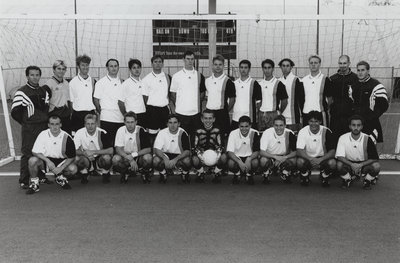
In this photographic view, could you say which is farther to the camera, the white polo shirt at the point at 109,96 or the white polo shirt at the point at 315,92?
the white polo shirt at the point at 109,96

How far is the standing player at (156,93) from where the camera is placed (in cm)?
609

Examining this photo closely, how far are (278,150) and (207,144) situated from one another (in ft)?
2.81

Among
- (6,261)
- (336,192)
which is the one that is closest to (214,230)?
(6,261)

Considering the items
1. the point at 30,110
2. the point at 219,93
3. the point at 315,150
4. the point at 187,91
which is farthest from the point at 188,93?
the point at 30,110

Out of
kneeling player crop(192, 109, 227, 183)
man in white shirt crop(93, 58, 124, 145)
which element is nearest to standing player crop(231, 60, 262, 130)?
kneeling player crop(192, 109, 227, 183)

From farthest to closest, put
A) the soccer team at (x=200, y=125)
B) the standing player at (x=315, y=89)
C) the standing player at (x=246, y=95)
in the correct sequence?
the standing player at (x=246, y=95) → the standing player at (x=315, y=89) → the soccer team at (x=200, y=125)

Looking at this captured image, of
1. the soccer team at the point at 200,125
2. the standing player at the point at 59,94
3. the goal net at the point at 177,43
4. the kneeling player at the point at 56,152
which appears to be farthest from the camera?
the goal net at the point at 177,43

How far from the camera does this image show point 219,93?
602cm

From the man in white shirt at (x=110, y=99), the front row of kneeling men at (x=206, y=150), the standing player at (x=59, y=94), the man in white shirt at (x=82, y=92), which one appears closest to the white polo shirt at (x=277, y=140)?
the front row of kneeling men at (x=206, y=150)

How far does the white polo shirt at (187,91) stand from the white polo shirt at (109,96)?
2.38 ft

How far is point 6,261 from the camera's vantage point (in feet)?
10.4

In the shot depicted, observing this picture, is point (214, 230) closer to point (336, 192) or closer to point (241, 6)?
point (336, 192)

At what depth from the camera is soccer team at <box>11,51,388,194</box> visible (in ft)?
17.8

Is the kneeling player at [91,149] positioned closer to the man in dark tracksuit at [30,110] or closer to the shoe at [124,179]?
the shoe at [124,179]
